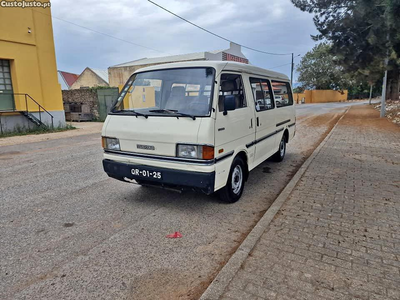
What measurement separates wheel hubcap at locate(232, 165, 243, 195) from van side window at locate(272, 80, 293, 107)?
2.34 m

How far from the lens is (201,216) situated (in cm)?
403

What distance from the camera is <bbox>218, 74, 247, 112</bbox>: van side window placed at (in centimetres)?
399

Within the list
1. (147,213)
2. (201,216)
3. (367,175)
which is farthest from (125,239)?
(367,175)

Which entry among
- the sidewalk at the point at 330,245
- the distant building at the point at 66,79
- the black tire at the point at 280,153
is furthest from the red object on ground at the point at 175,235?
the distant building at the point at 66,79

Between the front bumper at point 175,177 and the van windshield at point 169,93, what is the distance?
0.78m

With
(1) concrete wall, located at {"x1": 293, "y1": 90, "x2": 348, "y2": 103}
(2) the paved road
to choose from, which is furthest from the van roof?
(1) concrete wall, located at {"x1": 293, "y1": 90, "x2": 348, "y2": 103}

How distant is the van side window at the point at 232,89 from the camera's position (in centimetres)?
399

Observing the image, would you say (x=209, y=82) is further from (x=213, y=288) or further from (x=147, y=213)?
(x=213, y=288)

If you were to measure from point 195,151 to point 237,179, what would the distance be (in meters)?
1.21

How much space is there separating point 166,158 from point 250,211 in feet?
4.96

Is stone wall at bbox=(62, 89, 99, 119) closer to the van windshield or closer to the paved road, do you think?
the paved road

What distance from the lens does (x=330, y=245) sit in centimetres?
313

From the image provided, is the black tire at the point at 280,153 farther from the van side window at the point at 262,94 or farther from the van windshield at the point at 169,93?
the van windshield at the point at 169,93

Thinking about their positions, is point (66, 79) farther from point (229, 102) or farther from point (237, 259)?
point (237, 259)
